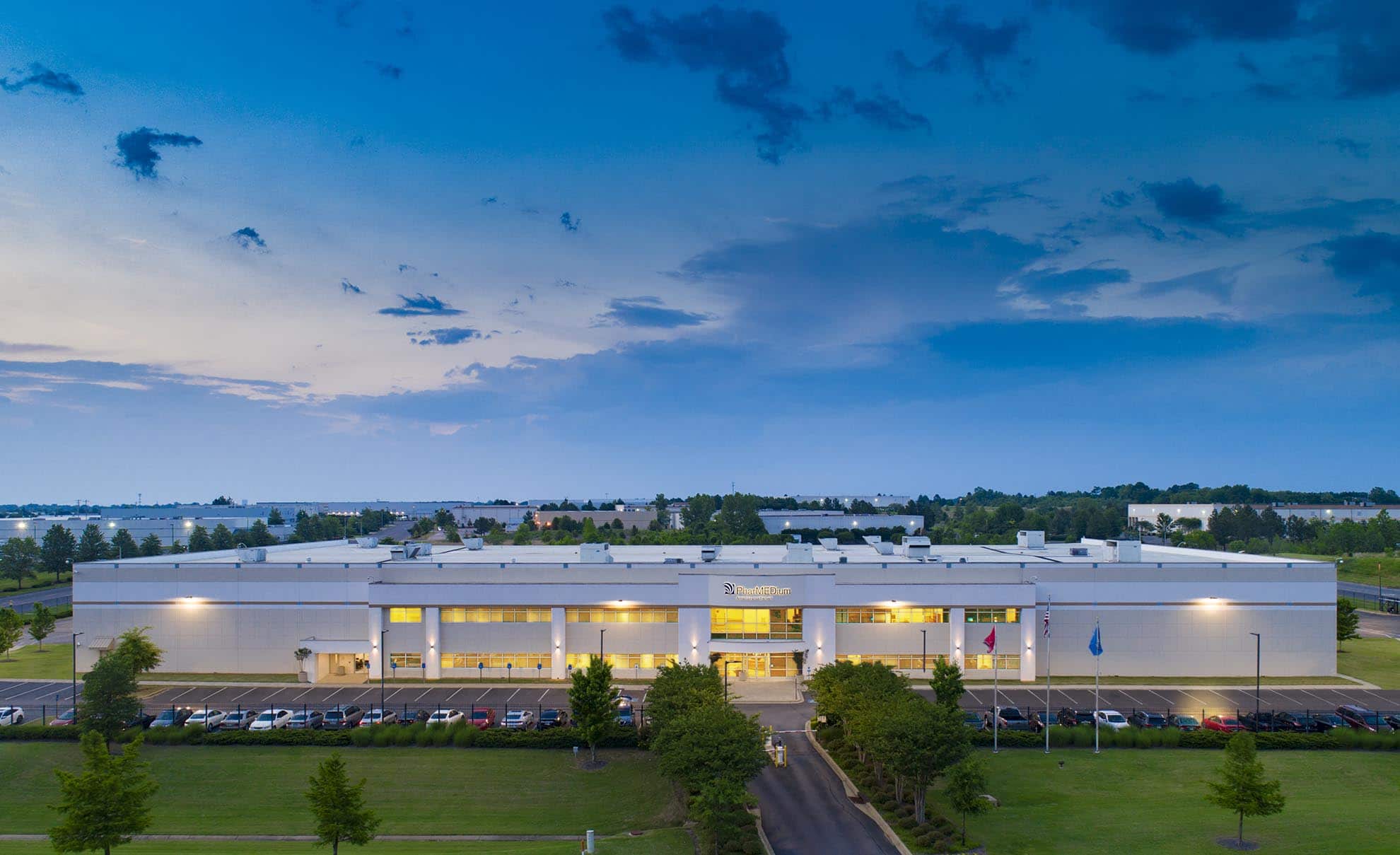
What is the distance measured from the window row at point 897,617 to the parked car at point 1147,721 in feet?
48.3

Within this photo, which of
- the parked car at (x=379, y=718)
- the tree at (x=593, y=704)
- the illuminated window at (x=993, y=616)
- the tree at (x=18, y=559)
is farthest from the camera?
the tree at (x=18, y=559)

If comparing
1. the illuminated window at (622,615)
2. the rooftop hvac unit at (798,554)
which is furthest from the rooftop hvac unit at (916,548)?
the illuminated window at (622,615)

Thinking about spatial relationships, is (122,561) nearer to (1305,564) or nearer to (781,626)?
(781,626)

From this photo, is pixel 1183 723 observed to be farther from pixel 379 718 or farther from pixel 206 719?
pixel 206 719

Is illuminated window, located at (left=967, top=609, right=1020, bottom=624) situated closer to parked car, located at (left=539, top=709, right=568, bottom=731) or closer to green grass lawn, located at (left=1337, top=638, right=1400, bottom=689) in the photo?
green grass lawn, located at (left=1337, top=638, right=1400, bottom=689)

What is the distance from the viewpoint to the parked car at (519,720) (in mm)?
46125

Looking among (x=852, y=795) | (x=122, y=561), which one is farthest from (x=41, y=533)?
(x=852, y=795)

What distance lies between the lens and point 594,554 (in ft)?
214

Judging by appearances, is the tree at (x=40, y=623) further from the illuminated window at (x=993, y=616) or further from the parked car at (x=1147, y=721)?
the parked car at (x=1147, y=721)

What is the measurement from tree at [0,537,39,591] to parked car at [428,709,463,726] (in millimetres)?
97042

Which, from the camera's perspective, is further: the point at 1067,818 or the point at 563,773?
the point at 563,773

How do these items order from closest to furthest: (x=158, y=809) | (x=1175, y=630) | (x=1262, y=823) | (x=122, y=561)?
(x=1262, y=823), (x=158, y=809), (x=1175, y=630), (x=122, y=561)

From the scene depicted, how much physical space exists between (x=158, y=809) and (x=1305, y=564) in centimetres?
7249

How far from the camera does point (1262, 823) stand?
33.7 m
